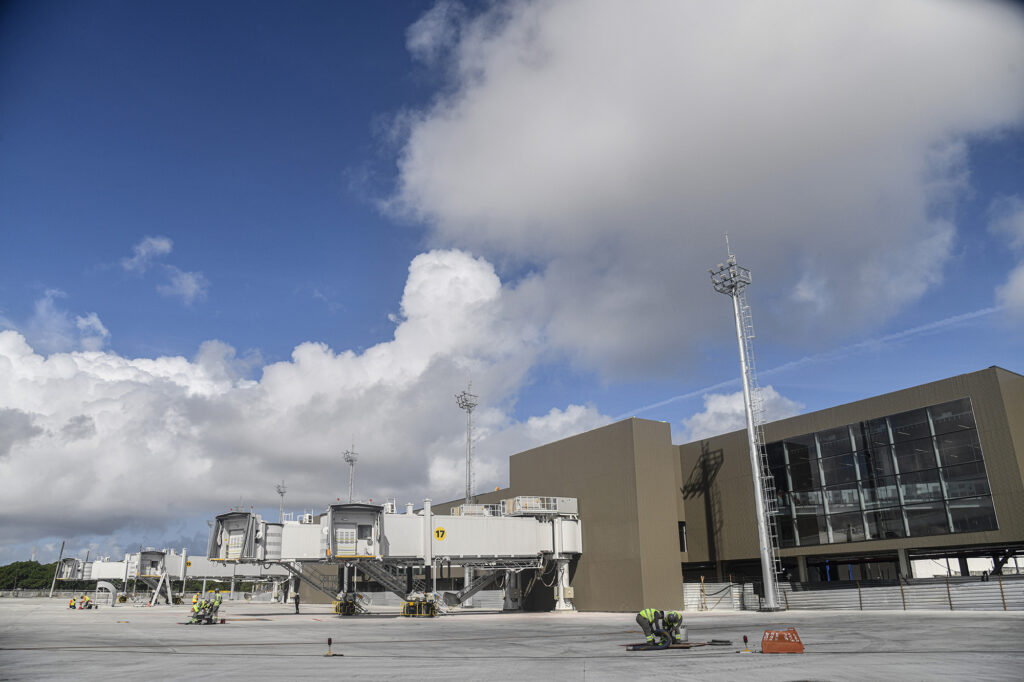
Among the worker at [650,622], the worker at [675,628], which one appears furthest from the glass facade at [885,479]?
the worker at [650,622]

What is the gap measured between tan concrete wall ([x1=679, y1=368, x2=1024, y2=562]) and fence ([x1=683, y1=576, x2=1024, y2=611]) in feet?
8.87

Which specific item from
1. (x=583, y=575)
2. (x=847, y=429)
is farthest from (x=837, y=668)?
(x=583, y=575)

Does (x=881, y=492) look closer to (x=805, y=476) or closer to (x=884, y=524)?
(x=884, y=524)

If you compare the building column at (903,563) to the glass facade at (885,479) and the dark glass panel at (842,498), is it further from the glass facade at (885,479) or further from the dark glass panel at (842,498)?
the dark glass panel at (842,498)

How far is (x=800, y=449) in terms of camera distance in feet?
187

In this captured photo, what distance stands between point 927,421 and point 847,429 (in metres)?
6.02

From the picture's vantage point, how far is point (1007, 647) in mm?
21062

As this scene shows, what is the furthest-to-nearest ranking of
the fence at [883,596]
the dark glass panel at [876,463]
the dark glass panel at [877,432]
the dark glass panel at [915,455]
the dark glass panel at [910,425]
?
the dark glass panel at [877,432]
the dark glass panel at [876,463]
the dark glass panel at [910,425]
the dark glass panel at [915,455]
the fence at [883,596]

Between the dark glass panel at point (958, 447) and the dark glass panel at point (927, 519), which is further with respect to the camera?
the dark glass panel at point (927, 519)

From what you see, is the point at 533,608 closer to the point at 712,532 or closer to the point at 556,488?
the point at 556,488

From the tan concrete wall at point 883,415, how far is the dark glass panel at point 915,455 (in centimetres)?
239

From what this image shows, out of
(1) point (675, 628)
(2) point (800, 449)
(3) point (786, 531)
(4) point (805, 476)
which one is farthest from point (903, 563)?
(1) point (675, 628)

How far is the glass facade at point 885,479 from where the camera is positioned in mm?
46312

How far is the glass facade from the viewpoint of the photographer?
46312 mm
